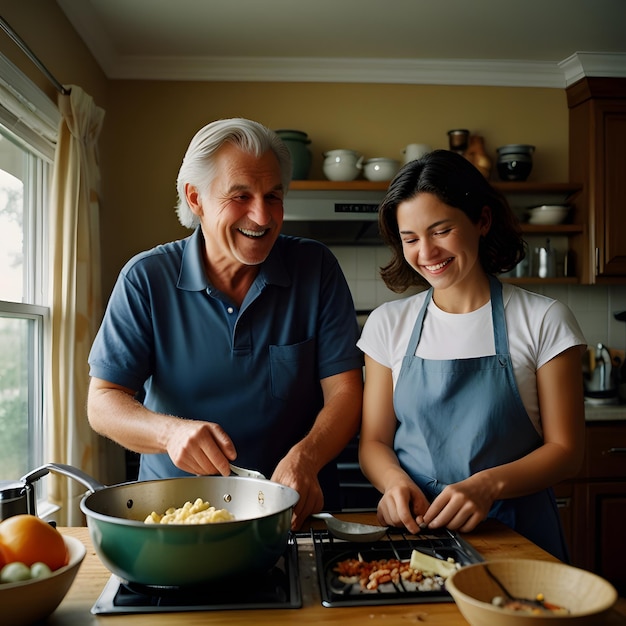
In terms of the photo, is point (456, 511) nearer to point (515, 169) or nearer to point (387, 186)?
point (387, 186)

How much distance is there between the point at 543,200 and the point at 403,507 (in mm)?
3197

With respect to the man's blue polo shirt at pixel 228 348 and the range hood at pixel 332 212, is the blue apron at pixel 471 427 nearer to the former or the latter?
the man's blue polo shirt at pixel 228 348

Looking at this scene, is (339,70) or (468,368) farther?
(339,70)

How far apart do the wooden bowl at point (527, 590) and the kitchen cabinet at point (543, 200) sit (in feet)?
9.47

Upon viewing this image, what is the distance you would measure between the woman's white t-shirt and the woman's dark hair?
0.31 ft

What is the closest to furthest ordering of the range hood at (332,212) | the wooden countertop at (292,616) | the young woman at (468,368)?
1. the wooden countertop at (292,616)
2. the young woman at (468,368)
3. the range hood at (332,212)

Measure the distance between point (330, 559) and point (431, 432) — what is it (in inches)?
19.9

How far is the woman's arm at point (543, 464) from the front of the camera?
1.19 metres

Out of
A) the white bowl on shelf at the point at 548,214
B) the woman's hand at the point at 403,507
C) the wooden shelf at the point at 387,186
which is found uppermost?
the wooden shelf at the point at 387,186

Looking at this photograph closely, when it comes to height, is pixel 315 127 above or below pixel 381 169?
above

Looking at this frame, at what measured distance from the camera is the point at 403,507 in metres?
1.21

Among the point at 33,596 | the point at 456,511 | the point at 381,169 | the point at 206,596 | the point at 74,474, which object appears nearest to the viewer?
the point at 33,596

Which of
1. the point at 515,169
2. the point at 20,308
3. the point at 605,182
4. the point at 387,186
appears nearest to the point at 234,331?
the point at 20,308

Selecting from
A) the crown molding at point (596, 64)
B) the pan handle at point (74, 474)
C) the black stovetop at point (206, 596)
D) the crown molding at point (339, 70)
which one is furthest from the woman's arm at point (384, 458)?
the crown molding at point (596, 64)
